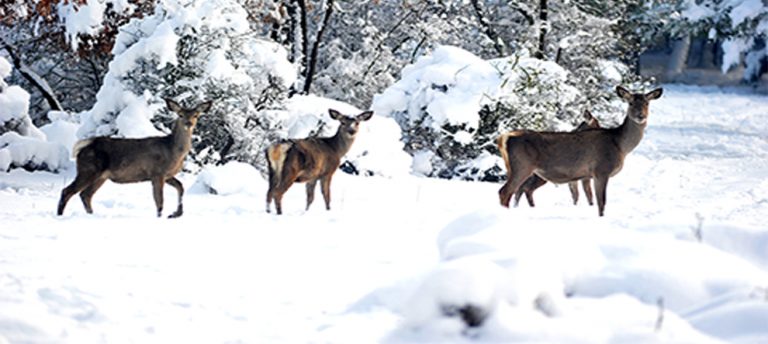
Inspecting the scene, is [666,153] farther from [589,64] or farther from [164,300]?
[164,300]

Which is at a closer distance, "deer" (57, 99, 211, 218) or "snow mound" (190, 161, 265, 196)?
"deer" (57, 99, 211, 218)

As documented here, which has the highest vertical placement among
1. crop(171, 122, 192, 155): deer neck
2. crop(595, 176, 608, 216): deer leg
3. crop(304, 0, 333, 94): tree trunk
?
crop(304, 0, 333, 94): tree trunk

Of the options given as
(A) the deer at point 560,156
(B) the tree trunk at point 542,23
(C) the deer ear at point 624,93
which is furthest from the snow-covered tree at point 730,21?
(A) the deer at point 560,156

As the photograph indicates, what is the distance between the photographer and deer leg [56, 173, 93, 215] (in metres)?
10.7

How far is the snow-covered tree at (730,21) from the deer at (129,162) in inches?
910

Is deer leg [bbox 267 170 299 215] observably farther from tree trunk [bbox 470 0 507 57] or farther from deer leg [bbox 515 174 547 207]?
tree trunk [bbox 470 0 507 57]

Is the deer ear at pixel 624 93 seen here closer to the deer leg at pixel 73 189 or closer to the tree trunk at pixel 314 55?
the deer leg at pixel 73 189

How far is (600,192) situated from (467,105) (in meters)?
6.99

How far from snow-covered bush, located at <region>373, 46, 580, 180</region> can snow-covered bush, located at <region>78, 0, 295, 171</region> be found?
2.50m

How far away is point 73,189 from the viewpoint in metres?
10.7

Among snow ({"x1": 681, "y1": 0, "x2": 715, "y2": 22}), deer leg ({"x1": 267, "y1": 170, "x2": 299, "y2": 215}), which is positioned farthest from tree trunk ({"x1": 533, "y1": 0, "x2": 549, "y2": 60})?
deer leg ({"x1": 267, "y1": 170, "x2": 299, "y2": 215})

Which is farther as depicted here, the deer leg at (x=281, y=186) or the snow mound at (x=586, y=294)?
the deer leg at (x=281, y=186)

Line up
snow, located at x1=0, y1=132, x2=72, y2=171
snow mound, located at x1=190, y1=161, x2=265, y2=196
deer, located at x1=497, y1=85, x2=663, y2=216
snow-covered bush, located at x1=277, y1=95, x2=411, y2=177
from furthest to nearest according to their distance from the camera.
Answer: snow-covered bush, located at x1=277, y1=95, x2=411, y2=177, snow, located at x1=0, y1=132, x2=72, y2=171, snow mound, located at x1=190, y1=161, x2=265, y2=196, deer, located at x1=497, y1=85, x2=663, y2=216

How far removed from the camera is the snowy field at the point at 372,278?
5238 mm
